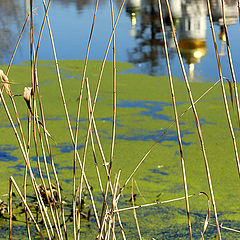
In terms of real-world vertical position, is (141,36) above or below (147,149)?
above

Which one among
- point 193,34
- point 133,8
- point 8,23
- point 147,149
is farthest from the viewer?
point 133,8

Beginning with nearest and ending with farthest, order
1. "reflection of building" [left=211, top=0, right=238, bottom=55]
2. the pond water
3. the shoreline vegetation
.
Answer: the shoreline vegetation, the pond water, "reflection of building" [left=211, top=0, right=238, bottom=55]

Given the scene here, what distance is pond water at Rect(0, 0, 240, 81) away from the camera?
4059 mm

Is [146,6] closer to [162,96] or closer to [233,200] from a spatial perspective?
[162,96]

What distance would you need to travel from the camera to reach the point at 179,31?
16.7 feet

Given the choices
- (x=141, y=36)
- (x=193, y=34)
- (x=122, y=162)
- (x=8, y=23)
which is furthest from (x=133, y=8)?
(x=122, y=162)

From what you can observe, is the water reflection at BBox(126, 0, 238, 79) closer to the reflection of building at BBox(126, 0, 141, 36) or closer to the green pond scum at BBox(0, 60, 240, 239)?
the reflection of building at BBox(126, 0, 141, 36)

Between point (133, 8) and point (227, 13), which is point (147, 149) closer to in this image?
point (227, 13)

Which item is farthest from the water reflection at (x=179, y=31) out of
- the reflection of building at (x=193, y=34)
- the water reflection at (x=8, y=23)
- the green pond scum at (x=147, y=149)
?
the water reflection at (x=8, y=23)

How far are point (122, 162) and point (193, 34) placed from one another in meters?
2.91

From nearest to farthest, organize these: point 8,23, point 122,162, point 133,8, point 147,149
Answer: point 122,162 → point 147,149 → point 8,23 → point 133,8

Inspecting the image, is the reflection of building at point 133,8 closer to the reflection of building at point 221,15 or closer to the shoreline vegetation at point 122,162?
the reflection of building at point 221,15

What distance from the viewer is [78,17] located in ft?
21.7

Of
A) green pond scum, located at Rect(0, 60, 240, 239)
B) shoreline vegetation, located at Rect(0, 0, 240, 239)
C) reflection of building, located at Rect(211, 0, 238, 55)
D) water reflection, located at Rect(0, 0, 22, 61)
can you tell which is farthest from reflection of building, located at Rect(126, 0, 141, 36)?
shoreline vegetation, located at Rect(0, 0, 240, 239)
